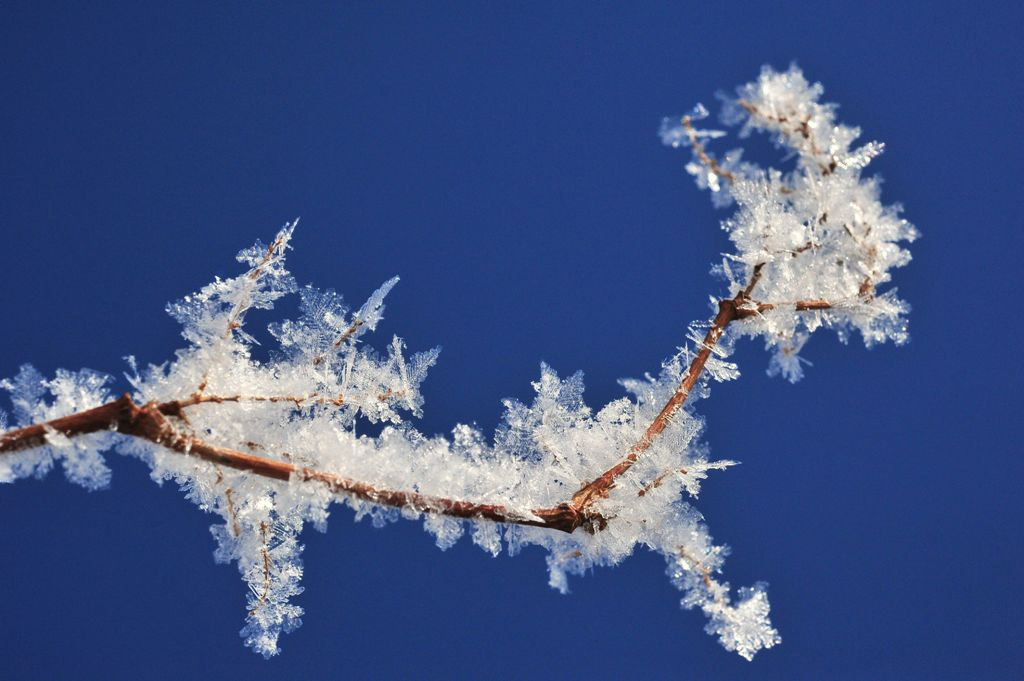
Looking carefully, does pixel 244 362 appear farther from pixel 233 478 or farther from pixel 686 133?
pixel 686 133

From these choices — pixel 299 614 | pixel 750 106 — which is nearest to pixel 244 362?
pixel 299 614

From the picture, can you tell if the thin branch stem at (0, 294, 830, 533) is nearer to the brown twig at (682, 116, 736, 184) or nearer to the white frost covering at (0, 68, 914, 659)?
the white frost covering at (0, 68, 914, 659)

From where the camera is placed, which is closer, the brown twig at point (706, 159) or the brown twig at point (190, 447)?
the brown twig at point (190, 447)

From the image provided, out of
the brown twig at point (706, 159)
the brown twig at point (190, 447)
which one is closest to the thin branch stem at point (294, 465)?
the brown twig at point (190, 447)

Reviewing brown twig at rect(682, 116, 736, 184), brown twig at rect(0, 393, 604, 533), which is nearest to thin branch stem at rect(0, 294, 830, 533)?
brown twig at rect(0, 393, 604, 533)

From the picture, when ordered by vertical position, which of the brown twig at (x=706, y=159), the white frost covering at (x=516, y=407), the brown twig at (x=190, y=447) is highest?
the brown twig at (x=706, y=159)

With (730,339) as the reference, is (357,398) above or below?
below

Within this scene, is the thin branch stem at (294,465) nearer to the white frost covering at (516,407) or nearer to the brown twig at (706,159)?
the white frost covering at (516,407)

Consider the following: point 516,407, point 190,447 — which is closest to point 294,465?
point 190,447
